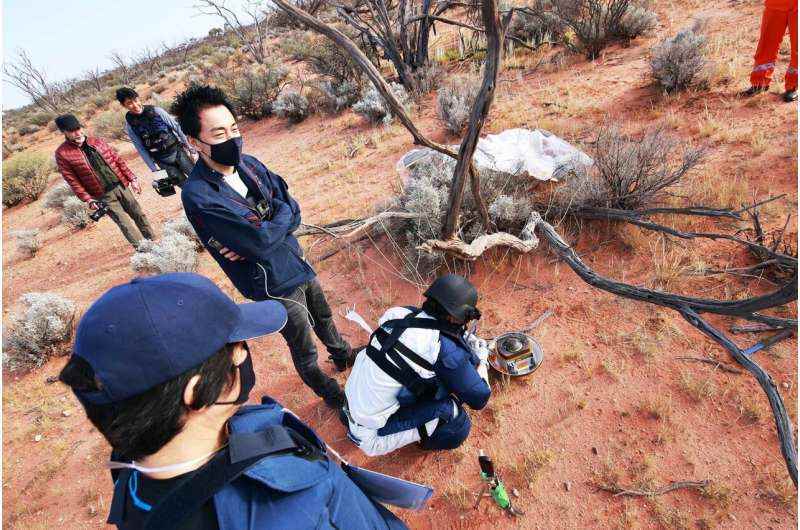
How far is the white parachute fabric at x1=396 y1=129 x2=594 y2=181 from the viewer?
4.25 m

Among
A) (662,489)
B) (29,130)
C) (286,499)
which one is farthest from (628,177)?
(29,130)

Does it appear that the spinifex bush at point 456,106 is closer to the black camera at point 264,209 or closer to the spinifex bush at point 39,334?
the black camera at point 264,209

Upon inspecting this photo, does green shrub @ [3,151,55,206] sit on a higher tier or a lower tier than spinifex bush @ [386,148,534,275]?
higher

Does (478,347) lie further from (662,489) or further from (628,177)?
(628,177)

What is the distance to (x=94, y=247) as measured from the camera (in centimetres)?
676

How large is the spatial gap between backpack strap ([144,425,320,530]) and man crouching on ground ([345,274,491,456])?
2.92 ft

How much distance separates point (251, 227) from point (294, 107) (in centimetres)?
930

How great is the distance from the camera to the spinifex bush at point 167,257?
4766 millimetres

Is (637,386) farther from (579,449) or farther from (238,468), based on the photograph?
(238,468)

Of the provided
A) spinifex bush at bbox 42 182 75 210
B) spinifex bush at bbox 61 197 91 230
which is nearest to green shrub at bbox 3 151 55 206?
spinifex bush at bbox 42 182 75 210

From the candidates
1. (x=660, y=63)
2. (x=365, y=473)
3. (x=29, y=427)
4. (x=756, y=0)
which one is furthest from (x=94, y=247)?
(x=756, y=0)

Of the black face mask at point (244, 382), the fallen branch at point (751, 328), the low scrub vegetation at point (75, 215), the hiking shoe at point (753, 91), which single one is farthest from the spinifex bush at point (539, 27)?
the low scrub vegetation at point (75, 215)

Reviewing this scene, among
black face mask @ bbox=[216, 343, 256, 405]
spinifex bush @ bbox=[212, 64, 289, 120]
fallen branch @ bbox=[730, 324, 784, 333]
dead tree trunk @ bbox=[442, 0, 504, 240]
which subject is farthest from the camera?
spinifex bush @ bbox=[212, 64, 289, 120]

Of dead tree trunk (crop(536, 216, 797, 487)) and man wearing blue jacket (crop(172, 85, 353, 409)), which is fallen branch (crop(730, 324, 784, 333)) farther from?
man wearing blue jacket (crop(172, 85, 353, 409))
